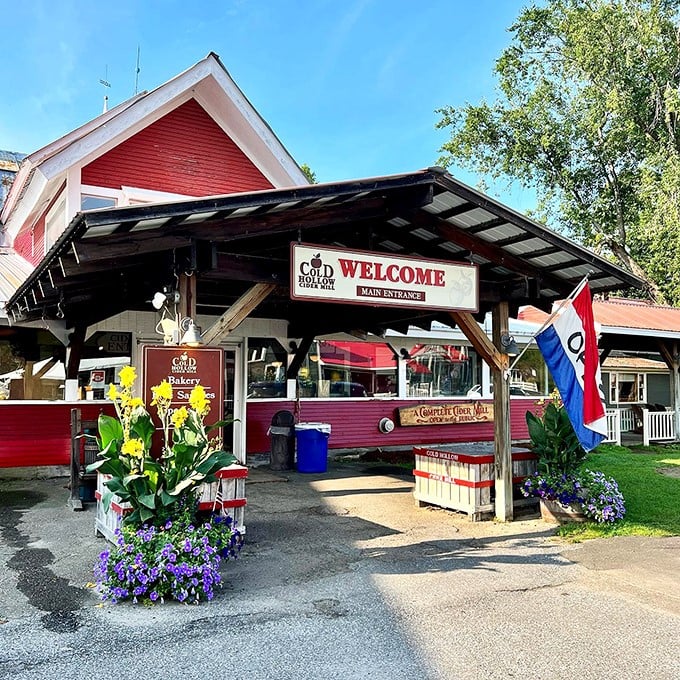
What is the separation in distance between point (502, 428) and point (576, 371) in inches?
48.3

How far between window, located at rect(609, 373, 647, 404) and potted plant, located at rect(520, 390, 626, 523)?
57.7 ft

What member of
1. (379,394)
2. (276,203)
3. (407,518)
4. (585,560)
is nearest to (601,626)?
(585,560)

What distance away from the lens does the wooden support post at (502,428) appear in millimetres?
8180

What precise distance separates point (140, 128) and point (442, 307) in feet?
24.5

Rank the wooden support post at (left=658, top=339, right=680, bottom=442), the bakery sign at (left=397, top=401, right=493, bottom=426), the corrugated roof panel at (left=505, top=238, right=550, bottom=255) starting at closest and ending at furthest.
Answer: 1. the corrugated roof panel at (left=505, top=238, right=550, bottom=255)
2. the bakery sign at (left=397, top=401, right=493, bottom=426)
3. the wooden support post at (left=658, top=339, right=680, bottom=442)

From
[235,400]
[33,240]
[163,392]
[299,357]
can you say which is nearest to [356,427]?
[299,357]

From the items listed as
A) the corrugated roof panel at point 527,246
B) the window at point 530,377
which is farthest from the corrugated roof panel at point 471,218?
the window at point 530,377

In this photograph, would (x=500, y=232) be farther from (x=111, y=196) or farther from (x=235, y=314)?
(x=111, y=196)

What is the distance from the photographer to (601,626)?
187 inches

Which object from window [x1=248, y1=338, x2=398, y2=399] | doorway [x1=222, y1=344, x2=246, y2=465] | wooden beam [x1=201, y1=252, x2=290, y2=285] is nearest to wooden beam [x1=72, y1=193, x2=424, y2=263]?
wooden beam [x1=201, y1=252, x2=290, y2=285]

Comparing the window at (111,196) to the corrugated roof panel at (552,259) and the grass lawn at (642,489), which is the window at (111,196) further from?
the grass lawn at (642,489)

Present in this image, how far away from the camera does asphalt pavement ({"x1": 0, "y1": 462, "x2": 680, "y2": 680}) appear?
Answer: 13.4 feet

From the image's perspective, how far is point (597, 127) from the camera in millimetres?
28797

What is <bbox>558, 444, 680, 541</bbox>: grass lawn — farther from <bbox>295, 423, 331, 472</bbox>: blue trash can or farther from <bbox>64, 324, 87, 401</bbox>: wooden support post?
<bbox>64, 324, 87, 401</bbox>: wooden support post
